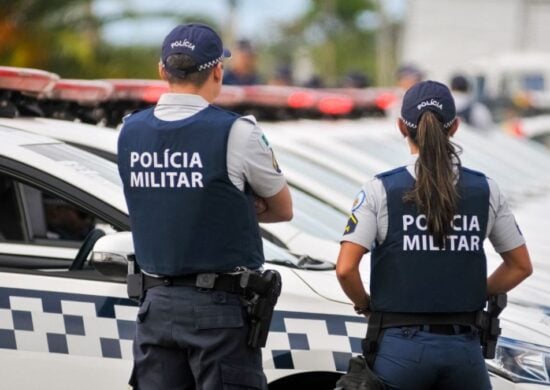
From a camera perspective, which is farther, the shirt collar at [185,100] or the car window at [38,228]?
the car window at [38,228]

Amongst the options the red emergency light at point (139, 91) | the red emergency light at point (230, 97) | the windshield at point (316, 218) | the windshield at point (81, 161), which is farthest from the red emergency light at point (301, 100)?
the windshield at point (81, 161)

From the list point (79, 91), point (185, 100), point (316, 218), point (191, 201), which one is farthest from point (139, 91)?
point (191, 201)

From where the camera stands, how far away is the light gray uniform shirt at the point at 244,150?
370 centimetres

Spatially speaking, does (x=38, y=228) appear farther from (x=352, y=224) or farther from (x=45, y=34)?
(x=45, y=34)

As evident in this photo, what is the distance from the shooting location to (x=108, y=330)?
413 cm

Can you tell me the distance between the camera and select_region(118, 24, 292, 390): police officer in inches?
145

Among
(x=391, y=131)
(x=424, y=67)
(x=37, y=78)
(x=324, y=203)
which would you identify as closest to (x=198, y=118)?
(x=37, y=78)

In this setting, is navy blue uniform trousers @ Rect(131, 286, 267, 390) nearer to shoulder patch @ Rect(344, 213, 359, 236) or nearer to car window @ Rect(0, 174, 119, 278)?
shoulder patch @ Rect(344, 213, 359, 236)

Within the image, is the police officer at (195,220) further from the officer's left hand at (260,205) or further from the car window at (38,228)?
the car window at (38,228)

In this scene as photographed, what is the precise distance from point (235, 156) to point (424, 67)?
33001 millimetres

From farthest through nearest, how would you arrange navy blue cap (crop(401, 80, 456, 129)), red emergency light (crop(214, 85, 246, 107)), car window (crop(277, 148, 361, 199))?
red emergency light (crop(214, 85, 246, 107)), car window (crop(277, 148, 361, 199)), navy blue cap (crop(401, 80, 456, 129))

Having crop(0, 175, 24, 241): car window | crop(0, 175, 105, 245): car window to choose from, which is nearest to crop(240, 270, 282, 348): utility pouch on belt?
crop(0, 175, 105, 245): car window

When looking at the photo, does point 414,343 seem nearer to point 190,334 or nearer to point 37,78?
point 190,334

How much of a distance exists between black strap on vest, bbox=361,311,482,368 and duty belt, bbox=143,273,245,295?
398 mm
